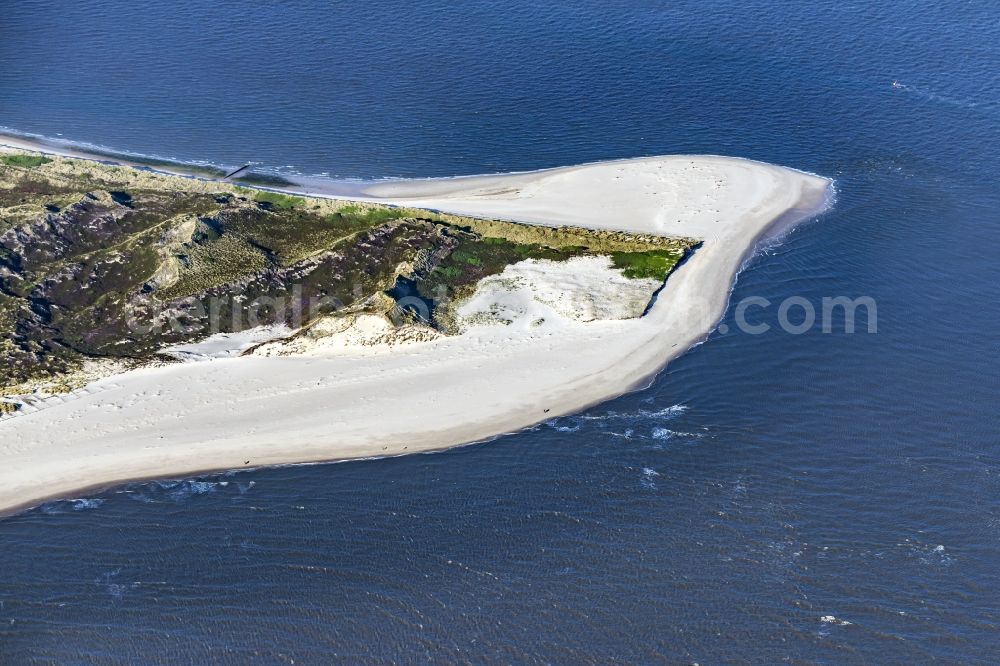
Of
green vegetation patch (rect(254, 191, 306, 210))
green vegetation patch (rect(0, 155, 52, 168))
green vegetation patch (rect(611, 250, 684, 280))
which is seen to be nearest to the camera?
green vegetation patch (rect(611, 250, 684, 280))

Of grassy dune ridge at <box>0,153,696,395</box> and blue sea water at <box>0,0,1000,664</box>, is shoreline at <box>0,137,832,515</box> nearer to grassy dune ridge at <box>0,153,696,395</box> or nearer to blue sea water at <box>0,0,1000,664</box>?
blue sea water at <box>0,0,1000,664</box>

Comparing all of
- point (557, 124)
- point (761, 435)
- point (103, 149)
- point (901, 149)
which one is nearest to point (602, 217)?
point (557, 124)

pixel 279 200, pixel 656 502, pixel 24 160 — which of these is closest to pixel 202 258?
pixel 279 200

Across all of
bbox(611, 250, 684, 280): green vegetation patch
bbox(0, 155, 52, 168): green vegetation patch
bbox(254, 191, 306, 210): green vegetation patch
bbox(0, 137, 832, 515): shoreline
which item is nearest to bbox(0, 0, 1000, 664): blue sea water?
bbox(0, 137, 832, 515): shoreline

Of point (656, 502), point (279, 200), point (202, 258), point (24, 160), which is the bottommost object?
point (656, 502)

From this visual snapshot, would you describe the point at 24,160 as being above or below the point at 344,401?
above

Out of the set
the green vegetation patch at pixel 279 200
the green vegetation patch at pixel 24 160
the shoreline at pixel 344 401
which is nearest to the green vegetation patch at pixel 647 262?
the shoreline at pixel 344 401

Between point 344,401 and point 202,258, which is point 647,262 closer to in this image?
point 344,401

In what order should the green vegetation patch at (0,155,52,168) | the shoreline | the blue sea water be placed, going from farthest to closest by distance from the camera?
the green vegetation patch at (0,155,52,168) → the shoreline → the blue sea water
